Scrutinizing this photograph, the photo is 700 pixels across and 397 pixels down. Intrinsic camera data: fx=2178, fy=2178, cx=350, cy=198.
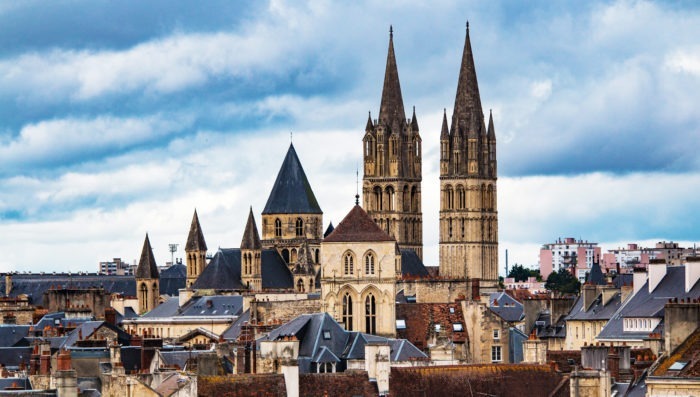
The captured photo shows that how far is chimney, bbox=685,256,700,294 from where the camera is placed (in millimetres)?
68188

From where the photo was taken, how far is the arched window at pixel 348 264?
104m

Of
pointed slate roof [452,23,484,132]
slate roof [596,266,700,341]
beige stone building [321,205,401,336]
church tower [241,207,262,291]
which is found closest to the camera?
slate roof [596,266,700,341]

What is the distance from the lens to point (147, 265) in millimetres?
170125

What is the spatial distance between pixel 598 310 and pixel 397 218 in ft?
293

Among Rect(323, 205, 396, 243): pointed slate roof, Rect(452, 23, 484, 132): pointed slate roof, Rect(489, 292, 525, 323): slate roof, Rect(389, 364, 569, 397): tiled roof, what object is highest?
Rect(452, 23, 484, 132): pointed slate roof

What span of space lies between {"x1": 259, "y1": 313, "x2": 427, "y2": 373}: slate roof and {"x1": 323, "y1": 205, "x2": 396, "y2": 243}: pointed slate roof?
69.0 feet

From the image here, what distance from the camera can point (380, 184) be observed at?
A: 594 ft

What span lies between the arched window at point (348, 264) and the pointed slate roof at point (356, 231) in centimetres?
88

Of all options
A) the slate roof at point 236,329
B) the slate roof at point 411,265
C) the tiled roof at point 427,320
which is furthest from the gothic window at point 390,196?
the tiled roof at point 427,320

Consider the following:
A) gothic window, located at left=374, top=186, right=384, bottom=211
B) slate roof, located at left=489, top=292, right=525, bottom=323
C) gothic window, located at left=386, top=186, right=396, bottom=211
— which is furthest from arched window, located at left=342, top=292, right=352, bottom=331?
gothic window, located at left=374, top=186, right=384, bottom=211

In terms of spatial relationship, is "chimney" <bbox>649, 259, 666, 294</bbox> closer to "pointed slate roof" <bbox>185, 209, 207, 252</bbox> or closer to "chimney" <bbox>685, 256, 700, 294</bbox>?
"chimney" <bbox>685, 256, 700, 294</bbox>

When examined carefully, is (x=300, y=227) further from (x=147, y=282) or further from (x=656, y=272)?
(x=656, y=272)

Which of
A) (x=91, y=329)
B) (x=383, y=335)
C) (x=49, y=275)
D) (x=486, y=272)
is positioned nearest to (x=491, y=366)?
(x=91, y=329)

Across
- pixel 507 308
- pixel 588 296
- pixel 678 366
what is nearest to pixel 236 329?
pixel 507 308
